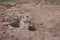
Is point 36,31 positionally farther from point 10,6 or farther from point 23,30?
point 10,6

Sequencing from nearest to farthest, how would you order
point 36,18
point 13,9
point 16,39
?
point 16,39, point 36,18, point 13,9

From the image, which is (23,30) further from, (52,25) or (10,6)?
(10,6)

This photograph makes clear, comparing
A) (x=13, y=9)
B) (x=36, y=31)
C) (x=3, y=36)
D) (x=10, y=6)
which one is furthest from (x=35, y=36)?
(x=10, y=6)

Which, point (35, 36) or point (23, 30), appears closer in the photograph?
point (35, 36)

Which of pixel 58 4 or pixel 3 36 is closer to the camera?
pixel 3 36

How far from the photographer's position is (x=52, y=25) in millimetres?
5742

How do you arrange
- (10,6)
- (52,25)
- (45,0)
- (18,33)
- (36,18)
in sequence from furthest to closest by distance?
(45,0), (10,6), (36,18), (52,25), (18,33)

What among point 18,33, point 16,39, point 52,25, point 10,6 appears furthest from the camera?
point 10,6

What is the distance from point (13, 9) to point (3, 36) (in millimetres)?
3242

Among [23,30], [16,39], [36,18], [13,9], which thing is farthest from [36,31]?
[13,9]

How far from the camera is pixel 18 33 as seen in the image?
202 inches

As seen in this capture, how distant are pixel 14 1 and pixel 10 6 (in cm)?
97

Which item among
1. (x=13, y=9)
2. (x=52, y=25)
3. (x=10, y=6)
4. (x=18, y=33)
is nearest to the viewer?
(x=18, y=33)

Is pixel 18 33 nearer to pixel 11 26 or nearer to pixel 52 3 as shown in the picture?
pixel 11 26
